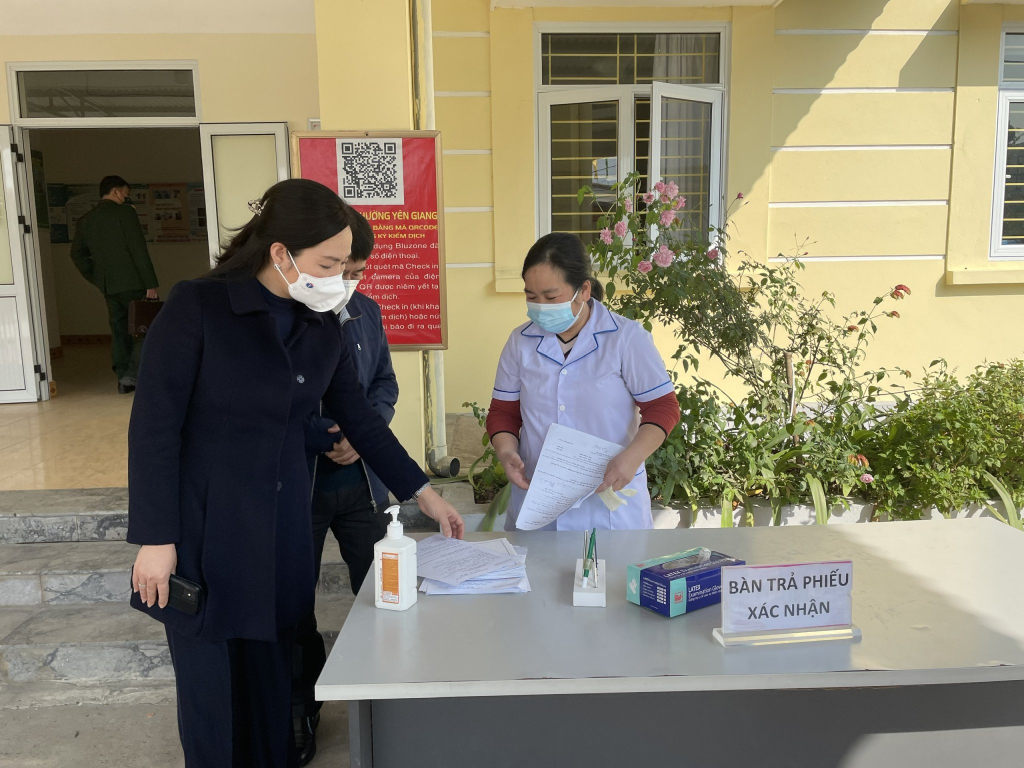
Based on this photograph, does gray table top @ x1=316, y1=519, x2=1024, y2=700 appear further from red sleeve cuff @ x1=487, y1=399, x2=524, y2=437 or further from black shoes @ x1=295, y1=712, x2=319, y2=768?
black shoes @ x1=295, y1=712, x2=319, y2=768

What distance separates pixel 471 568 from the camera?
178 centimetres

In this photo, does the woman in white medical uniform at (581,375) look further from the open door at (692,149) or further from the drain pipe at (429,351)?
the open door at (692,149)

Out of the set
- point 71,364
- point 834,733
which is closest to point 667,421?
point 834,733

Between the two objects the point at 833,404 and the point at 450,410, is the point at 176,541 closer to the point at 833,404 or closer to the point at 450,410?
the point at 833,404

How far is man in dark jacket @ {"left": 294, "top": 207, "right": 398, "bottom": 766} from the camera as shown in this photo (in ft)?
7.76

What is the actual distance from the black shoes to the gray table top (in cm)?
99

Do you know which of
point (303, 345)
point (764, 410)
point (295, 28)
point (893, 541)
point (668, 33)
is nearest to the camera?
point (303, 345)

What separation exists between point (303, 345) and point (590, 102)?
4.01 metres

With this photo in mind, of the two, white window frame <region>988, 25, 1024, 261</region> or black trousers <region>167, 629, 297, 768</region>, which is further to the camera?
white window frame <region>988, 25, 1024, 261</region>

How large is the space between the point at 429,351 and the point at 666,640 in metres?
2.55

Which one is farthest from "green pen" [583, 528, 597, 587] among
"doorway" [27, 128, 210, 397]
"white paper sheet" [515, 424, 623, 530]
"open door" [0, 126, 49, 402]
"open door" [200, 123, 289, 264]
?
"doorway" [27, 128, 210, 397]

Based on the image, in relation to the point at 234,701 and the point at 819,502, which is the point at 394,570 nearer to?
the point at 234,701

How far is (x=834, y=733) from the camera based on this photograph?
152 cm

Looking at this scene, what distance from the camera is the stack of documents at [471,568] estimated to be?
171cm
